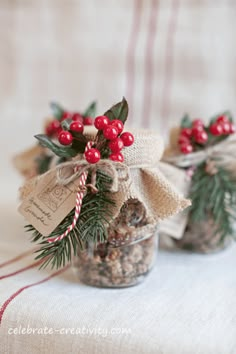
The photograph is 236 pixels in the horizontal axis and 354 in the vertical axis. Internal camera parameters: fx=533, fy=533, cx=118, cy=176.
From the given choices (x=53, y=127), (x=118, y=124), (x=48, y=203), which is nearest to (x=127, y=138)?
(x=118, y=124)

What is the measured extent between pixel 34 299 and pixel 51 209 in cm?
10

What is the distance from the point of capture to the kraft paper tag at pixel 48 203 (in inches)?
23.3

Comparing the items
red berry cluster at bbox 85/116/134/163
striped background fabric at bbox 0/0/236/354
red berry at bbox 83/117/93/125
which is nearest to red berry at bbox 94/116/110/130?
red berry cluster at bbox 85/116/134/163

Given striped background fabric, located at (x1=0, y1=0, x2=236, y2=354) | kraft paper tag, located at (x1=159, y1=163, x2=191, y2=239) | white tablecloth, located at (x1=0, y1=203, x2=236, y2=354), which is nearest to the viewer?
white tablecloth, located at (x1=0, y1=203, x2=236, y2=354)

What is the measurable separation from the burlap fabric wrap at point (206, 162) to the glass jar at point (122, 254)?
0.41 ft

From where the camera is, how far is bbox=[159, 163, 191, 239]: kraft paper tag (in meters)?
0.71

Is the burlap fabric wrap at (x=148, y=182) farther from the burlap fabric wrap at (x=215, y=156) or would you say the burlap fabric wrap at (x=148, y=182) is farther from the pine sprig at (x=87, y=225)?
the burlap fabric wrap at (x=215, y=156)

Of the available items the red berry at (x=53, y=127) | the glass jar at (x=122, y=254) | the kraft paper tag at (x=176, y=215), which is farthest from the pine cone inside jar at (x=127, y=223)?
the red berry at (x=53, y=127)

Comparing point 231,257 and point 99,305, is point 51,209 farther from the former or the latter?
point 231,257

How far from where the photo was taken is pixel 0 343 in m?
0.56

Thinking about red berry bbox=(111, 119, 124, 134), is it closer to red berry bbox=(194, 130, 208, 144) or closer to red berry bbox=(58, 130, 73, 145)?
red berry bbox=(58, 130, 73, 145)

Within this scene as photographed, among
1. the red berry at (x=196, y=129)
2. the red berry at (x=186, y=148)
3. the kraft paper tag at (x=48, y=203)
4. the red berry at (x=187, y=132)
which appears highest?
the red berry at (x=196, y=129)

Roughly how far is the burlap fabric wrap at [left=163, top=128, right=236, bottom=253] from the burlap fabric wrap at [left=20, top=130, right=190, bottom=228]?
0.37 feet

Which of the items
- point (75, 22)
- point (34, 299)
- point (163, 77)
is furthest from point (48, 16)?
point (34, 299)
